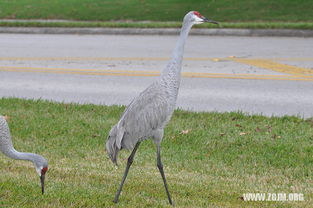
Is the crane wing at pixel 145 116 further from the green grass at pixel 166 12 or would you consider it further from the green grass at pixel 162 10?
the green grass at pixel 162 10

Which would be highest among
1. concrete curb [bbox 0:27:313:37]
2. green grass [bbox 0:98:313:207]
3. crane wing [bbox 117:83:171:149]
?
crane wing [bbox 117:83:171:149]

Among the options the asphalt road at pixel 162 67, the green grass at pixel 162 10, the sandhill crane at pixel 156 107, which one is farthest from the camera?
the green grass at pixel 162 10

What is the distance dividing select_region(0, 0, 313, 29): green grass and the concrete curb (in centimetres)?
17

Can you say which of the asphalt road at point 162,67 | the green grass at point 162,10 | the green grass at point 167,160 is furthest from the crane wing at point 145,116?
the green grass at point 162,10

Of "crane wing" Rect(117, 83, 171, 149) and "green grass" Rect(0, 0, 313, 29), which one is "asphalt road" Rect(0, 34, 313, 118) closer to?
"green grass" Rect(0, 0, 313, 29)

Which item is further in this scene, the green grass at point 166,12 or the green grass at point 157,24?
the green grass at point 166,12

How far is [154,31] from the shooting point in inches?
631

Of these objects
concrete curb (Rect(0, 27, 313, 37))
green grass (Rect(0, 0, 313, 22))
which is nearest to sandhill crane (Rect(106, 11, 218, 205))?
concrete curb (Rect(0, 27, 313, 37))

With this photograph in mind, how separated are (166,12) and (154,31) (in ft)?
7.26

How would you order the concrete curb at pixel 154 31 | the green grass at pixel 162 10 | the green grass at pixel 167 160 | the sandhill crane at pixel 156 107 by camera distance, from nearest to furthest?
the sandhill crane at pixel 156 107
the green grass at pixel 167 160
the concrete curb at pixel 154 31
the green grass at pixel 162 10

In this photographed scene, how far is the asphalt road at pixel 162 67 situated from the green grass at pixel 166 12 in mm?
1109

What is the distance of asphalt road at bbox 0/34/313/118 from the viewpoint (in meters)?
9.27

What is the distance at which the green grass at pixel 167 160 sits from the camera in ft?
17.3

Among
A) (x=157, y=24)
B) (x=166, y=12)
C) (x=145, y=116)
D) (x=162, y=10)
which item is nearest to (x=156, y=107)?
(x=145, y=116)
